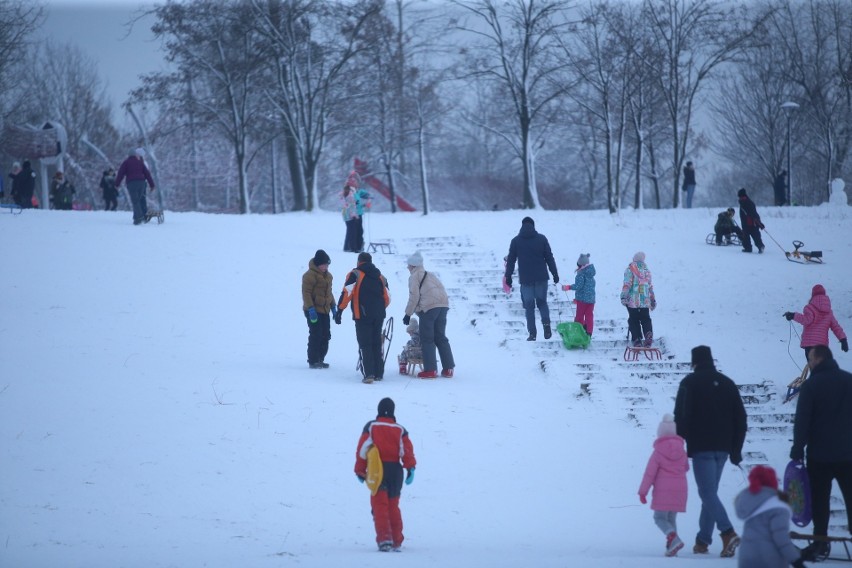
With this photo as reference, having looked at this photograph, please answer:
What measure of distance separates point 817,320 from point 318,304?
7.25 m

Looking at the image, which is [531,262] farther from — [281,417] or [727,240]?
[727,240]

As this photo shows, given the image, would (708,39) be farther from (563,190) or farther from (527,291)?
(527,291)

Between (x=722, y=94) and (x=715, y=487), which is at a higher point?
(x=722, y=94)

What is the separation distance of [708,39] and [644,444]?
32790mm

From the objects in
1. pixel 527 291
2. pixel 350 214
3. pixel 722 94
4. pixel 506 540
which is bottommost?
pixel 506 540

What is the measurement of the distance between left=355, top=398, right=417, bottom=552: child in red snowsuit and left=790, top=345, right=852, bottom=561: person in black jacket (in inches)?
135

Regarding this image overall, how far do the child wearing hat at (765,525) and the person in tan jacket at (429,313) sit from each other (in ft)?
25.2

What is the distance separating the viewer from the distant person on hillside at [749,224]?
24516 millimetres

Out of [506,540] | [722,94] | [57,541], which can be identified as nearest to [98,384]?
[57,541]

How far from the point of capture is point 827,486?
838cm

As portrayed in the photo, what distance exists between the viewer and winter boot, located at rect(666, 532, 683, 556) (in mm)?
8109

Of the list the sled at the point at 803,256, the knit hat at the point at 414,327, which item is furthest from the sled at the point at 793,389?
the sled at the point at 803,256

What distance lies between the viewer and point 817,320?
1341 centimetres

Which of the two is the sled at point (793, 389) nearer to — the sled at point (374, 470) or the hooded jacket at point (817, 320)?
the hooded jacket at point (817, 320)
